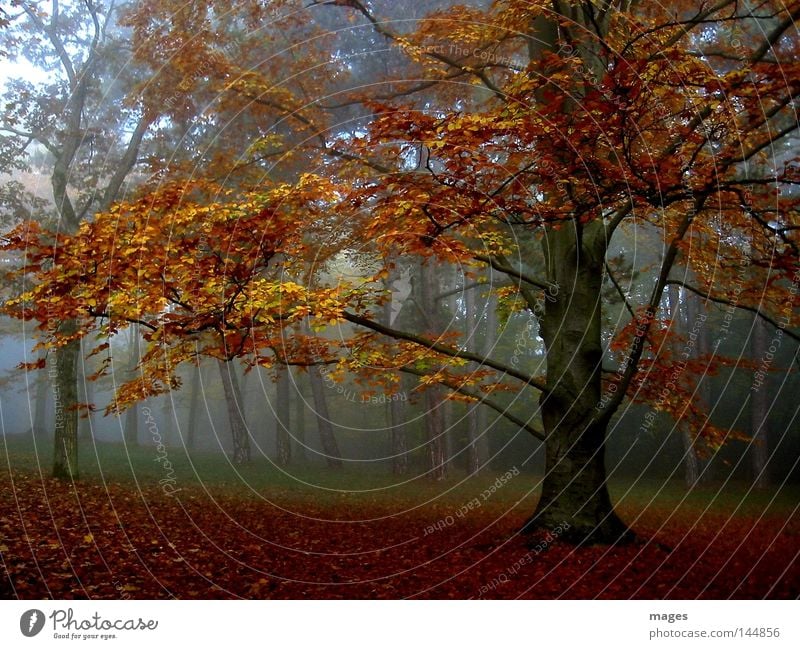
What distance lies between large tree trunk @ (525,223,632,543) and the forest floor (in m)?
0.37

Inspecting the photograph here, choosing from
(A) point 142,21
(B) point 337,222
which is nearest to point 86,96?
(A) point 142,21

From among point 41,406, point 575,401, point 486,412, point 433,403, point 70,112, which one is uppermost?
point 70,112

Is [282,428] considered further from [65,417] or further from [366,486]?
[65,417]

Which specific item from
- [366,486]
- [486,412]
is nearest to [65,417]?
[366,486]

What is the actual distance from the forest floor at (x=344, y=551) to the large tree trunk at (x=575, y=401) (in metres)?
0.37

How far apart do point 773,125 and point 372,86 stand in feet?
20.3

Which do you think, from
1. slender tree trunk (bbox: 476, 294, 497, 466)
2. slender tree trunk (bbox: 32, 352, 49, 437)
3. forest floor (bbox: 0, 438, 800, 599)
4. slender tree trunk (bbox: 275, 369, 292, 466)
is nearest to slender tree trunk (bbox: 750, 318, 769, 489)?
forest floor (bbox: 0, 438, 800, 599)

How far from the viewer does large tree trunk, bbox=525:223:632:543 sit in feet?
26.3

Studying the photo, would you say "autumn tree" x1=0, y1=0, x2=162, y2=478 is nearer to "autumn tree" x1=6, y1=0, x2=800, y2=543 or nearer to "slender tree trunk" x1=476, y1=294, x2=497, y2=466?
"autumn tree" x1=6, y1=0, x2=800, y2=543

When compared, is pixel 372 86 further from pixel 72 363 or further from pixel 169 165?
pixel 72 363

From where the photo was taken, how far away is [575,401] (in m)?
8.26

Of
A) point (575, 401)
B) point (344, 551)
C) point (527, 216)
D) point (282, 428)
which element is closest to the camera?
point (344, 551)

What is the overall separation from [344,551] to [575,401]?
3.44 metres

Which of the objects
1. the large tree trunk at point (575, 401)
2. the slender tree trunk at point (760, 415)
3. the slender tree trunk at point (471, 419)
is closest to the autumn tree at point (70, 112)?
the large tree trunk at point (575, 401)
